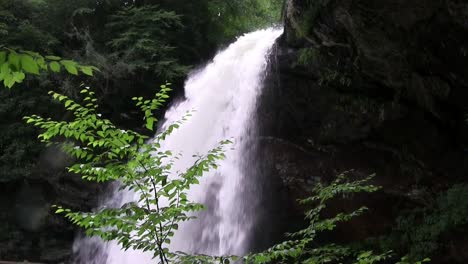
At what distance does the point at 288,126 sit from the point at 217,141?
1.76 m

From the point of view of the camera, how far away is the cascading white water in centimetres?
922

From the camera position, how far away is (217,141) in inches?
398

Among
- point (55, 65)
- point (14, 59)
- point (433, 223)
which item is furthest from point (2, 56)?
point (433, 223)

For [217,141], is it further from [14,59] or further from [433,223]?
[14,59]

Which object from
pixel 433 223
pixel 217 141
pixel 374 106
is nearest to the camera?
pixel 433 223

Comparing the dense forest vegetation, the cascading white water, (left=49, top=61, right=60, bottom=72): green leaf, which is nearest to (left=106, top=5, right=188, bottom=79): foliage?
the dense forest vegetation

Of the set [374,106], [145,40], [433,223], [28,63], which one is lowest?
[28,63]

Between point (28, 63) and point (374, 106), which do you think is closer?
point (28, 63)

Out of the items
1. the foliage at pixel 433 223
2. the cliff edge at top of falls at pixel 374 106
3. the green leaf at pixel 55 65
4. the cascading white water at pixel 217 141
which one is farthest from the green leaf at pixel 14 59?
the cascading white water at pixel 217 141

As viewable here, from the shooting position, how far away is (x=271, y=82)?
34.0 feet

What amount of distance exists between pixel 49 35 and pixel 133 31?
271 cm

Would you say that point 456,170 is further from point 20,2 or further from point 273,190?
point 20,2

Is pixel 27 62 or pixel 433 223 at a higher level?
pixel 433 223

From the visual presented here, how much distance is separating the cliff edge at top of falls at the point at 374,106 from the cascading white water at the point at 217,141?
2.04 feet
